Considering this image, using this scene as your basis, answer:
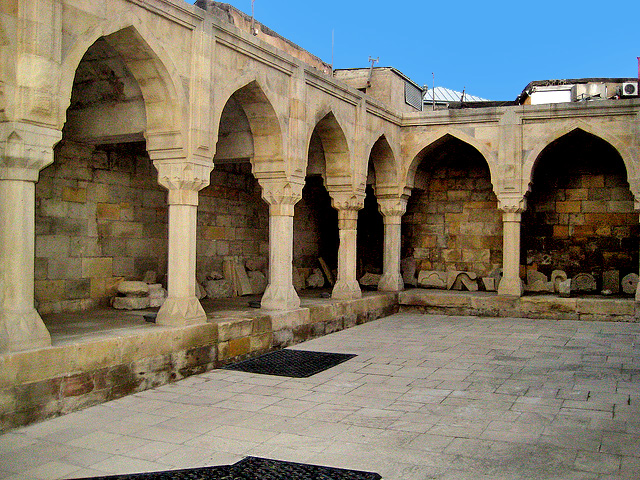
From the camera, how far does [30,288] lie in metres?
5.26

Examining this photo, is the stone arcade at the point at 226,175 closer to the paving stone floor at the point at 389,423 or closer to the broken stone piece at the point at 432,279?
the broken stone piece at the point at 432,279

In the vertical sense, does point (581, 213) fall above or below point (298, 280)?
above

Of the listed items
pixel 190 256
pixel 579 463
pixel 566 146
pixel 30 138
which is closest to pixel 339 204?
pixel 190 256

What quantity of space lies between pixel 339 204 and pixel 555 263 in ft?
17.6

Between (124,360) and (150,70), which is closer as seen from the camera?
(124,360)

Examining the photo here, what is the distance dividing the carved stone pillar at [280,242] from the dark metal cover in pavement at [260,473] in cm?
488

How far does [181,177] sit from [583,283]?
30.1 feet

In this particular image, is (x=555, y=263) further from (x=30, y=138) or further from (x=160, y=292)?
(x=30, y=138)

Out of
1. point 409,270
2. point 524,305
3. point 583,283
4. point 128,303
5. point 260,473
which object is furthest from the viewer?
point 409,270

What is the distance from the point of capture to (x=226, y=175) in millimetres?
11352

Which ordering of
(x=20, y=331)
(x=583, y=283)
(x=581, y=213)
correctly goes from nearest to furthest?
(x=20, y=331)
(x=583, y=283)
(x=581, y=213)

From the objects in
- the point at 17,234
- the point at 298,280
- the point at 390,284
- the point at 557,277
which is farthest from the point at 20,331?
the point at 557,277

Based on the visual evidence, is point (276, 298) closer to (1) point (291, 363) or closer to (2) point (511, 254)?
(1) point (291, 363)

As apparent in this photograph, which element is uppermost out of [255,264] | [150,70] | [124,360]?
[150,70]
